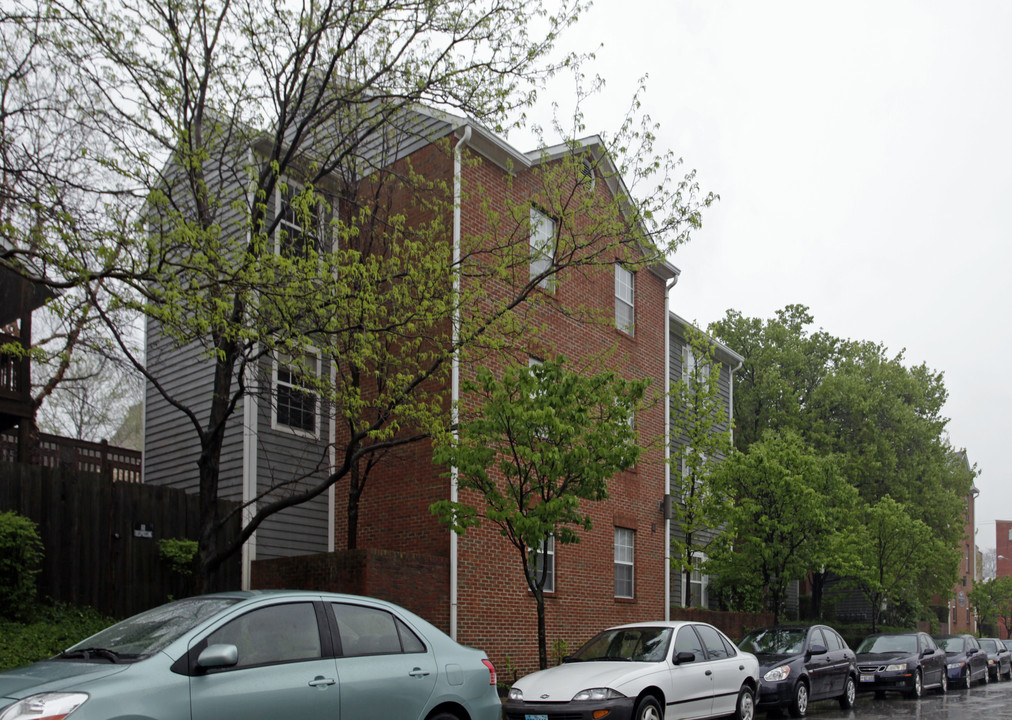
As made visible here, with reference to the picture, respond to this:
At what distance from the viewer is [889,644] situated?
2070 cm

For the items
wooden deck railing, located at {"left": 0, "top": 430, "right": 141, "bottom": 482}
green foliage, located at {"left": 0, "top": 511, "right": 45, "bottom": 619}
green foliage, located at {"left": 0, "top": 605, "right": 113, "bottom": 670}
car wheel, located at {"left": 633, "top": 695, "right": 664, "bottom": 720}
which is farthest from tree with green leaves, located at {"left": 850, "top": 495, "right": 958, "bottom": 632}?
green foliage, located at {"left": 0, "top": 511, "right": 45, "bottom": 619}

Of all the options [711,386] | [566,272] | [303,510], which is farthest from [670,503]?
[303,510]

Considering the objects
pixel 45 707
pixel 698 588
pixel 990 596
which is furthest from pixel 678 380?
pixel 990 596

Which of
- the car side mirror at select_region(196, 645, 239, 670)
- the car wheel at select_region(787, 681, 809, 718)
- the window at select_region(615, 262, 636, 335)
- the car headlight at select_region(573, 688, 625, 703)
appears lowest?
the car wheel at select_region(787, 681, 809, 718)

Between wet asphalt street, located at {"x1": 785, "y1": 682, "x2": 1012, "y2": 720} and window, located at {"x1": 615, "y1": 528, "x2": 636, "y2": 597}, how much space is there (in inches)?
181

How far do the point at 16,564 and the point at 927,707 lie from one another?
49.9 ft

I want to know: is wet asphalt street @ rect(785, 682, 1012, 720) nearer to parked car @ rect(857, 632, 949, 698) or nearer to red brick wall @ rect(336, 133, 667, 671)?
parked car @ rect(857, 632, 949, 698)

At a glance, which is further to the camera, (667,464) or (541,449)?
(667,464)

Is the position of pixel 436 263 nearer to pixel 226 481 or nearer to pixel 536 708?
pixel 536 708

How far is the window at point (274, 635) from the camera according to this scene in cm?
628

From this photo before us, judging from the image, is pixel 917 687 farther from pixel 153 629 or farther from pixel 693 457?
pixel 153 629

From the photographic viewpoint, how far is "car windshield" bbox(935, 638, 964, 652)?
79.0 ft

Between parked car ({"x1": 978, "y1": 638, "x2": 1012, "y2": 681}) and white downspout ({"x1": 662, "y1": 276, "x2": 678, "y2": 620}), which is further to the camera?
parked car ({"x1": 978, "y1": 638, "x2": 1012, "y2": 681})

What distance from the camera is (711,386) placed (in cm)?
2389
